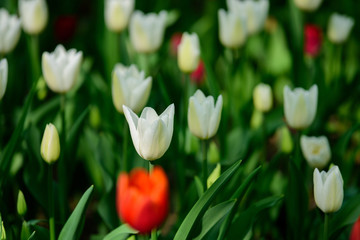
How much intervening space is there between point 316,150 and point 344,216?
0.70 ft

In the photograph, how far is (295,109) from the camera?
1660 mm

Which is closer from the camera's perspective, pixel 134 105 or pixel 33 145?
pixel 134 105

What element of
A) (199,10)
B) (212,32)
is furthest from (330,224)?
(199,10)

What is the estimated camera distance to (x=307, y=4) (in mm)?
2373

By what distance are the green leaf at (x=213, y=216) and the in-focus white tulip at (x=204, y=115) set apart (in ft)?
0.71

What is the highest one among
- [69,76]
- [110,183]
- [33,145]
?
[69,76]

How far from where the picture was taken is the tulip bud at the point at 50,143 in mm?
1429

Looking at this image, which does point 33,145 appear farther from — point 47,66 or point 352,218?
point 352,218

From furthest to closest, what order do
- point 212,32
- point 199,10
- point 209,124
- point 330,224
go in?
point 199,10 → point 212,32 → point 330,224 → point 209,124

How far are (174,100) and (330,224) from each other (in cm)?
110

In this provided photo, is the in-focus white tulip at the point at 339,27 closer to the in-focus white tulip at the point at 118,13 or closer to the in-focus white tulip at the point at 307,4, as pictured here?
the in-focus white tulip at the point at 307,4

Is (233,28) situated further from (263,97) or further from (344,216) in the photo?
(344,216)

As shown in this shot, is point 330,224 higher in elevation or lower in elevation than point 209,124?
lower

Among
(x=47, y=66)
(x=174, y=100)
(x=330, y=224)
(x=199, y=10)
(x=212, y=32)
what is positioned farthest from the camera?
(x=199, y=10)
